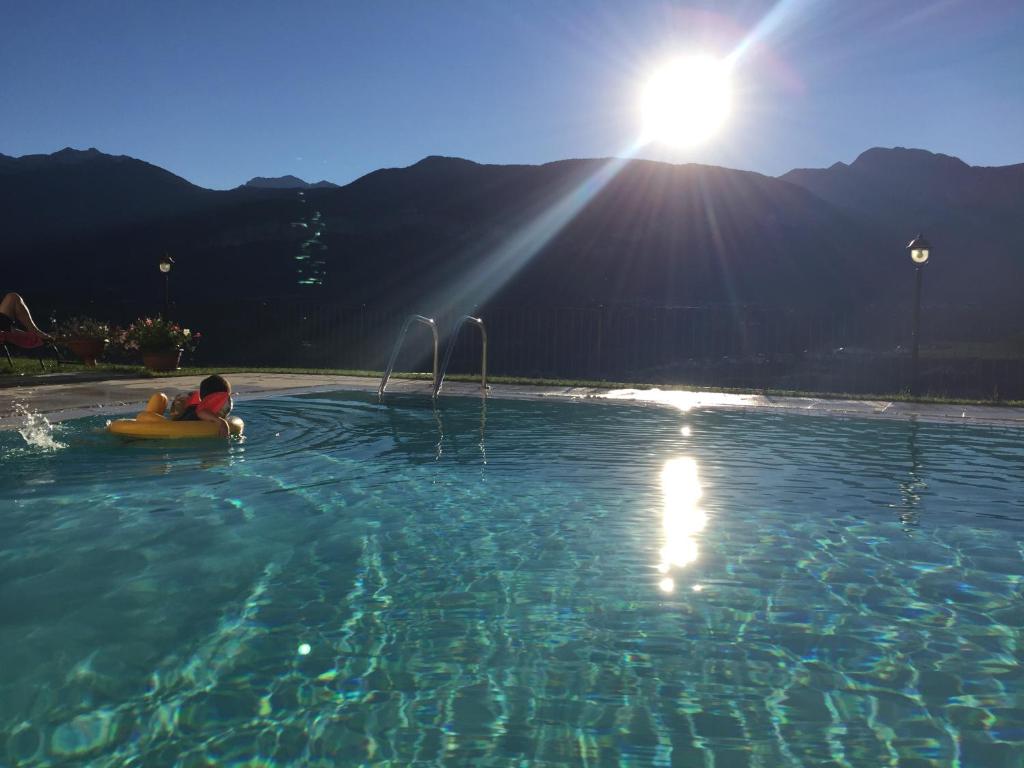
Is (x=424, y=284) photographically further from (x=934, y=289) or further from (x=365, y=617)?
(x=365, y=617)

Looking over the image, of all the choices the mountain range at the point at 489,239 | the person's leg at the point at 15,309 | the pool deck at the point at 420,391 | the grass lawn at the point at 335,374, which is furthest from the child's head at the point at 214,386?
the mountain range at the point at 489,239

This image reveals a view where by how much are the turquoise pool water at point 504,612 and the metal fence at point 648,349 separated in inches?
525

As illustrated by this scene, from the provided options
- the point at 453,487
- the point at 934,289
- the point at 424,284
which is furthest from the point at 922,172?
the point at 453,487

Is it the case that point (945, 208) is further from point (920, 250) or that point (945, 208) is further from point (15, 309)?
point (15, 309)

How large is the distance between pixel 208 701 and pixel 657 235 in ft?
180

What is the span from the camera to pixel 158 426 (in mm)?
7527

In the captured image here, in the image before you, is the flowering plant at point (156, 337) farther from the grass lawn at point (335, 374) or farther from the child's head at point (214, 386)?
the child's head at point (214, 386)

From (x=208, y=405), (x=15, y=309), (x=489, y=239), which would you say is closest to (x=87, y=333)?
(x=15, y=309)

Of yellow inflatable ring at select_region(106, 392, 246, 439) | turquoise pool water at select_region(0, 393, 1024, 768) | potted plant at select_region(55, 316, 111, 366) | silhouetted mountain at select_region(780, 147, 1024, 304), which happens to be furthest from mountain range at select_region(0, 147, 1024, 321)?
turquoise pool water at select_region(0, 393, 1024, 768)

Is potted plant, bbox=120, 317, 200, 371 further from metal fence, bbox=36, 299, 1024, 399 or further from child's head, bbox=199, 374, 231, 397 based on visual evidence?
child's head, bbox=199, 374, 231, 397

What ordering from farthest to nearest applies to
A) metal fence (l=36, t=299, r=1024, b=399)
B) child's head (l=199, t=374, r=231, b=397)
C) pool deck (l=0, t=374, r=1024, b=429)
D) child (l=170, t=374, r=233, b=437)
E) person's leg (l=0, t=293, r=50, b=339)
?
metal fence (l=36, t=299, r=1024, b=399), pool deck (l=0, t=374, r=1024, b=429), person's leg (l=0, t=293, r=50, b=339), child's head (l=199, t=374, r=231, b=397), child (l=170, t=374, r=233, b=437)

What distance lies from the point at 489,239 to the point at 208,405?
50.4 meters

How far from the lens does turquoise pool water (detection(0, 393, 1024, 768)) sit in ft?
8.55

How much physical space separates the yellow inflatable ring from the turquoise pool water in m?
0.45
